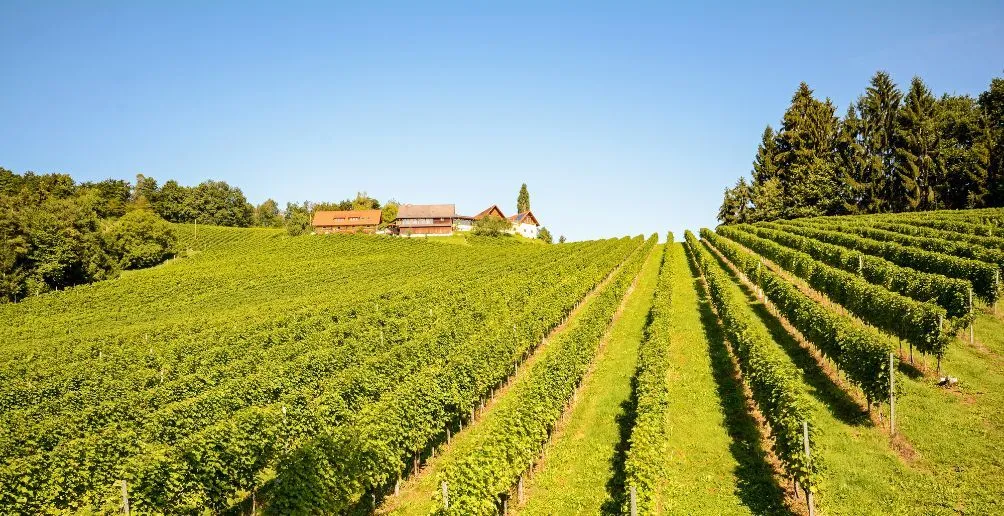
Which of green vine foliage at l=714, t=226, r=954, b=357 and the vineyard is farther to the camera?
green vine foliage at l=714, t=226, r=954, b=357

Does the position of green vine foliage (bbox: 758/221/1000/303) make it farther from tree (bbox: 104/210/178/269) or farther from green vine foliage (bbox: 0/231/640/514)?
tree (bbox: 104/210/178/269)

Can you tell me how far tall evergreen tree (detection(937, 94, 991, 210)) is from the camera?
66250 millimetres

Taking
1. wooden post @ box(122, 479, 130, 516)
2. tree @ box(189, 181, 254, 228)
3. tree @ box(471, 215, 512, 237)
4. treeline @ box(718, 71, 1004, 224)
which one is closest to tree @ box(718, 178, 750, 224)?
treeline @ box(718, 71, 1004, 224)

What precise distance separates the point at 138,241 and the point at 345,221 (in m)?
45.2

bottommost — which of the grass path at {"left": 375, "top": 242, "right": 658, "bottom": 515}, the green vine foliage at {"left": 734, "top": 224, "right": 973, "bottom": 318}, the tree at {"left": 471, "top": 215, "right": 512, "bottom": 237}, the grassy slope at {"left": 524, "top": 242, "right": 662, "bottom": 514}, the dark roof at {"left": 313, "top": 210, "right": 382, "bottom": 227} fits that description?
the grass path at {"left": 375, "top": 242, "right": 658, "bottom": 515}

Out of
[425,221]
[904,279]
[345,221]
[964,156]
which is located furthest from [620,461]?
[345,221]

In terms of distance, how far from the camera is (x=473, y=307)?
41812 mm

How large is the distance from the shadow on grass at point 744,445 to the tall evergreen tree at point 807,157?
6366cm

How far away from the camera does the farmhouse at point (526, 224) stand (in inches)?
5074

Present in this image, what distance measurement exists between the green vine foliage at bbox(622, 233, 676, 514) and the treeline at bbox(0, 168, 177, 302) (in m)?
75.1

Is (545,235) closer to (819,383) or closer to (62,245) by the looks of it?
(62,245)

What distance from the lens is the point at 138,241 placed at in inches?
3322

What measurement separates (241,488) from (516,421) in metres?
8.63

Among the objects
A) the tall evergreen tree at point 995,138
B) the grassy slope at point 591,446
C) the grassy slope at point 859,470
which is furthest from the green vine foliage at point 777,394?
the tall evergreen tree at point 995,138
